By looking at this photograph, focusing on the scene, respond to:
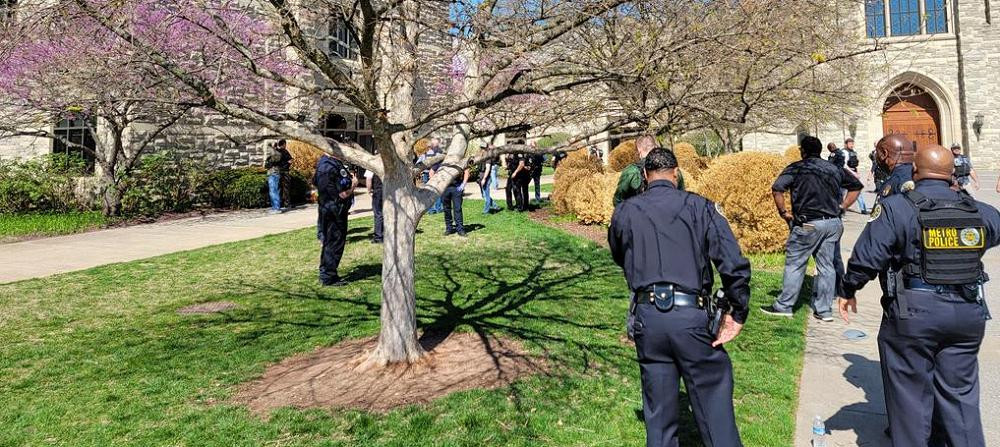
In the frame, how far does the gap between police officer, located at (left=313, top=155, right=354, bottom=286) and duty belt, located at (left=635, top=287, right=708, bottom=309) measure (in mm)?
5009

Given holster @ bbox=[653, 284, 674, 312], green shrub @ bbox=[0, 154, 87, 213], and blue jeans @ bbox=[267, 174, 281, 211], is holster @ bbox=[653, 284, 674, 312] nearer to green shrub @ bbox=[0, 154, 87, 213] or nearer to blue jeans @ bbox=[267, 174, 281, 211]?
blue jeans @ bbox=[267, 174, 281, 211]

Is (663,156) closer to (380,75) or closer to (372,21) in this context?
(372,21)

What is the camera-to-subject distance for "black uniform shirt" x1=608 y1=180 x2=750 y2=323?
265 centimetres

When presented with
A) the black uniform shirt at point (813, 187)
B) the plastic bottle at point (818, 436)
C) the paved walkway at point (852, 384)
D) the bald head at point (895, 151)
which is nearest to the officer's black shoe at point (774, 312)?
the paved walkway at point (852, 384)

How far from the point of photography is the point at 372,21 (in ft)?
10.9

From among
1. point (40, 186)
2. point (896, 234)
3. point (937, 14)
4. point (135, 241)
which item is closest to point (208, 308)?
point (135, 241)

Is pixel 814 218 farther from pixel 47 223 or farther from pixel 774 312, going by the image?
pixel 47 223

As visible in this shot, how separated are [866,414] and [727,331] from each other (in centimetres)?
167

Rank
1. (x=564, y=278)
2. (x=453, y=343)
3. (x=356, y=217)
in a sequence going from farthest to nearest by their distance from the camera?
(x=356, y=217) < (x=564, y=278) < (x=453, y=343)

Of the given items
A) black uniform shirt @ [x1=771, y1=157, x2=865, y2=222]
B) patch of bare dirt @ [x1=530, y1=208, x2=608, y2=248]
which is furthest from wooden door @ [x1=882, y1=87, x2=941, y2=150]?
black uniform shirt @ [x1=771, y1=157, x2=865, y2=222]

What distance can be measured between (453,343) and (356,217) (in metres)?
8.91

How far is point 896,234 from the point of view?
9.37 feet

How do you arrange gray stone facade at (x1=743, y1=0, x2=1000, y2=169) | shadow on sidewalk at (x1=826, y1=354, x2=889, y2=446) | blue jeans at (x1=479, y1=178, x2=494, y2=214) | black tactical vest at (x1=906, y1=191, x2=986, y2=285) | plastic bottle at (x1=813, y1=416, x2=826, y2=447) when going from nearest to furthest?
black tactical vest at (x1=906, y1=191, x2=986, y2=285), plastic bottle at (x1=813, y1=416, x2=826, y2=447), shadow on sidewalk at (x1=826, y1=354, x2=889, y2=446), blue jeans at (x1=479, y1=178, x2=494, y2=214), gray stone facade at (x1=743, y1=0, x2=1000, y2=169)

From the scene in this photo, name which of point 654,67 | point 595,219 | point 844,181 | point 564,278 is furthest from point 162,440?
point 595,219
